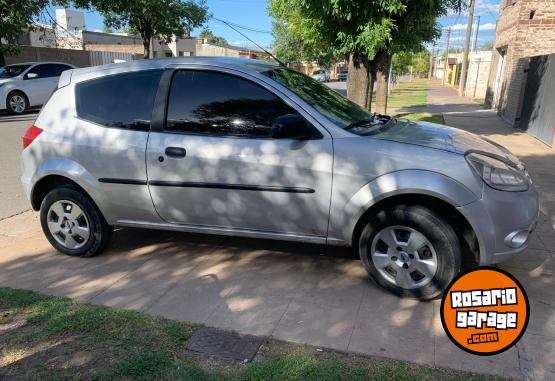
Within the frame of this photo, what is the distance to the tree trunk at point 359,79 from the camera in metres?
9.96

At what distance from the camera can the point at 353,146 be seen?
11.7ft

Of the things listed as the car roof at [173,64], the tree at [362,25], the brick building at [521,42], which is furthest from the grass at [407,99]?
the car roof at [173,64]

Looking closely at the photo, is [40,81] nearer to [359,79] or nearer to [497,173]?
[359,79]

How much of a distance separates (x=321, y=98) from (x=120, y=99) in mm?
1769

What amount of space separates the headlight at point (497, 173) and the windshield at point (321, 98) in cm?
102

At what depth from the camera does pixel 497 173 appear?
344cm

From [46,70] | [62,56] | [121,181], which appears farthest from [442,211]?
[62,56]

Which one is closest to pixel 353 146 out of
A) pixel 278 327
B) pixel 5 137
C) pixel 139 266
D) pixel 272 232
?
pixel 272 232

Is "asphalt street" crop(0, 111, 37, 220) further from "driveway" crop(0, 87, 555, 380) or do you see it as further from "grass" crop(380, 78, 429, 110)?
"grass" crop(380, 78, 429, 110)

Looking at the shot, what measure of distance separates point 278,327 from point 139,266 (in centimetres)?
167

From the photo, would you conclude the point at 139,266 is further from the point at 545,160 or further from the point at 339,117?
the point at 545,160

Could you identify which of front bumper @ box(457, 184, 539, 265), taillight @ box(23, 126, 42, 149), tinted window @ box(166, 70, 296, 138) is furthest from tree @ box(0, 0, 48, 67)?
front bumper @ box(457, 184, 539, 265)

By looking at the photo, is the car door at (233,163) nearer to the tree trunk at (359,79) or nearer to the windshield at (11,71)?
the tree trunk at (359,79)

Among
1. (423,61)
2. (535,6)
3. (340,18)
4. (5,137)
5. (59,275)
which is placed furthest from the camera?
(423,61)
